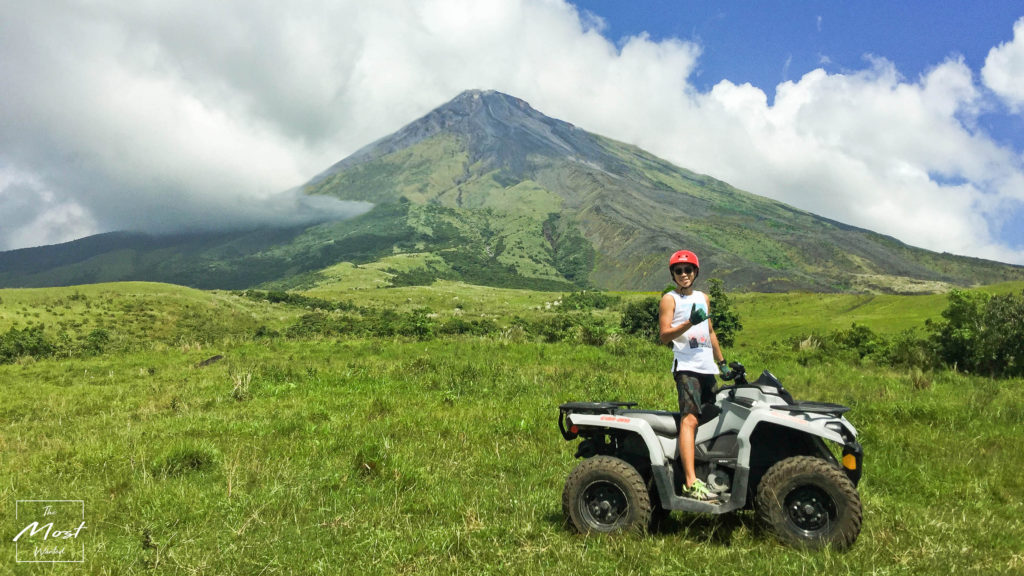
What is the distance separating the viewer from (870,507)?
19.8ft

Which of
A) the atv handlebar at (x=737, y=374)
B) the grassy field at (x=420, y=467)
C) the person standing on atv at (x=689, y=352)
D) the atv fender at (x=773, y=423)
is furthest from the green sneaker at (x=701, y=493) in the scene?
the atv handlebar at (x=737, y=374)

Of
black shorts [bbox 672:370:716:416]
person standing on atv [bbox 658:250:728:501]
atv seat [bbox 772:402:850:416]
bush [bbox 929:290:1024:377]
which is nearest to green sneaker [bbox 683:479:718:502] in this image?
person standing on atv [bbox 658:250:728:501]

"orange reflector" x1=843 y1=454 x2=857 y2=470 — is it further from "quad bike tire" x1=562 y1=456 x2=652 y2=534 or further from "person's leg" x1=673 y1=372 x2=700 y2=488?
"quad bike tire" x1=562 y1=456 x2=652 y2=534

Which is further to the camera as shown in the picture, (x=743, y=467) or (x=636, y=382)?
(x=636, y=382)

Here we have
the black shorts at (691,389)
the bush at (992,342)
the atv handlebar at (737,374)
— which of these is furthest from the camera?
the bush at (992,342)

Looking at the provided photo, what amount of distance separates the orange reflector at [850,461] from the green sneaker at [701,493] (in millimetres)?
1239

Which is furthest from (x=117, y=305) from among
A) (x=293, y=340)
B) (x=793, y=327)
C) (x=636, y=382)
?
(x=793, y=327)

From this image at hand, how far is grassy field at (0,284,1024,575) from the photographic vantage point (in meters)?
4.81

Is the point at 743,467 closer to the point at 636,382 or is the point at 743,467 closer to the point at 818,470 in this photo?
the point at 818,470

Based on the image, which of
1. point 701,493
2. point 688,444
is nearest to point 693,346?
point 688,444

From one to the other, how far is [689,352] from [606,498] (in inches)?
68.3

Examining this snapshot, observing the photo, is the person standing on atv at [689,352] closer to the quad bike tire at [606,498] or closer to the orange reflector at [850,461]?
the quad bike tire at [606,498]

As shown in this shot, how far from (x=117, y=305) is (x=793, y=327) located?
10878cm

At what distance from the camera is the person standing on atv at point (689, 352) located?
5.27m
